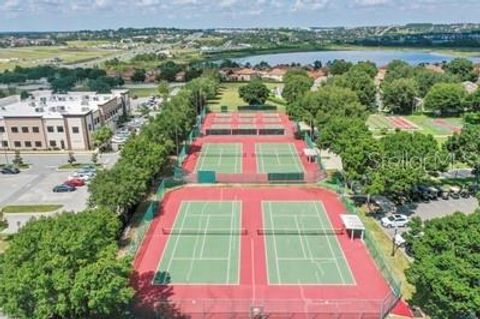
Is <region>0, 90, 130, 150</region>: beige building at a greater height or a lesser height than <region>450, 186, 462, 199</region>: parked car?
greater

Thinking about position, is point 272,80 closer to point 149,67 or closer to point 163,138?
point 149,67

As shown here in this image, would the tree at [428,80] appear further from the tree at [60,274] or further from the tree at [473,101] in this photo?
the tree at [60,274]

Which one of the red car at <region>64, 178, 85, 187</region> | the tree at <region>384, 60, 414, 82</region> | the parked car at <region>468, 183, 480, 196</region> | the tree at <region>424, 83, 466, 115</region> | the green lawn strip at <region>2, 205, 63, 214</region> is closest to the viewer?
the green lawn strip at <region>2, 205, 63, 214</region>

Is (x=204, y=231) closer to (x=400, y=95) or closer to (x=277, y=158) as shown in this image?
(x=277, y=158)

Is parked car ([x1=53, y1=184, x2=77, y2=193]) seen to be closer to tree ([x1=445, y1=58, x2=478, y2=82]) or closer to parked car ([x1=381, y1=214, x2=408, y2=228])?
parked car ([x1=381, y1=214, x2=408, y2=228])

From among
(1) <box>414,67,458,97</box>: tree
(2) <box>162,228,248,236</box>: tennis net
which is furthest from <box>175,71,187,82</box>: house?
(2) <box>162,228,248,236</box>: tennis net

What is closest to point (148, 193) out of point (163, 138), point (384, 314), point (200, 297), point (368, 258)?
point (163, 138)

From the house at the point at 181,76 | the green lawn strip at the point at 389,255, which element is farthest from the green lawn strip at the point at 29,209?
the house at the point at 181,76
